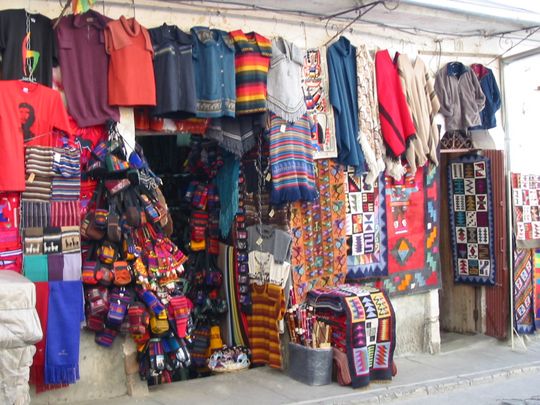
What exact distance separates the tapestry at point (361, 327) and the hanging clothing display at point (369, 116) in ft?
4.51

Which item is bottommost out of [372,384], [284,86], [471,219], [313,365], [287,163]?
[372,384]

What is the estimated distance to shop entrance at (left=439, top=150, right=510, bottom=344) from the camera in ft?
31.3

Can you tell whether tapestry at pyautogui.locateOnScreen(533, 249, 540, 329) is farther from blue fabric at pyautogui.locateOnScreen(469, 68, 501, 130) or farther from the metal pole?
blue fabric at pyautogui.locateOnScreen(469, 68, 501, 130)

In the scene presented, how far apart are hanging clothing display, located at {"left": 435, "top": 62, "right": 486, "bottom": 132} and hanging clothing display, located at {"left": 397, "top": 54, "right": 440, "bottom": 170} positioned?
0.20m

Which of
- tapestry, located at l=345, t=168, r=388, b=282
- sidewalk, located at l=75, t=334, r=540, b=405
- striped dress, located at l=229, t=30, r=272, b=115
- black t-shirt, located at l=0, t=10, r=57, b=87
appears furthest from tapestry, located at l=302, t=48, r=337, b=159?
black t-shirt, located at l=0, t=10, r=57, b=87

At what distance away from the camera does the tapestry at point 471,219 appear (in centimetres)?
962

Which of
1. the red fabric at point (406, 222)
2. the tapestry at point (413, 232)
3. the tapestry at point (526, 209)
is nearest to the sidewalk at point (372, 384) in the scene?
the tapestry at point (413, 232)

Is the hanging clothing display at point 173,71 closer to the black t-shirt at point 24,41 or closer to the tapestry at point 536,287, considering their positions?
the black t-shirt at point 24,41

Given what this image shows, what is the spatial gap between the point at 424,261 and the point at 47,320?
456 centimetres

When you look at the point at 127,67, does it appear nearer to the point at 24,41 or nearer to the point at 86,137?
the point at 86,137

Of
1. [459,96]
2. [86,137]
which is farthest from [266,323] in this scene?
[459,96]

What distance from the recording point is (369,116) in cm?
830

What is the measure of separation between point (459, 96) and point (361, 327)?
3213 millimetres

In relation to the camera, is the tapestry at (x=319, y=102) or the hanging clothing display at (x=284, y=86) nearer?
the hanging clothing display at (x=284, y=86)
